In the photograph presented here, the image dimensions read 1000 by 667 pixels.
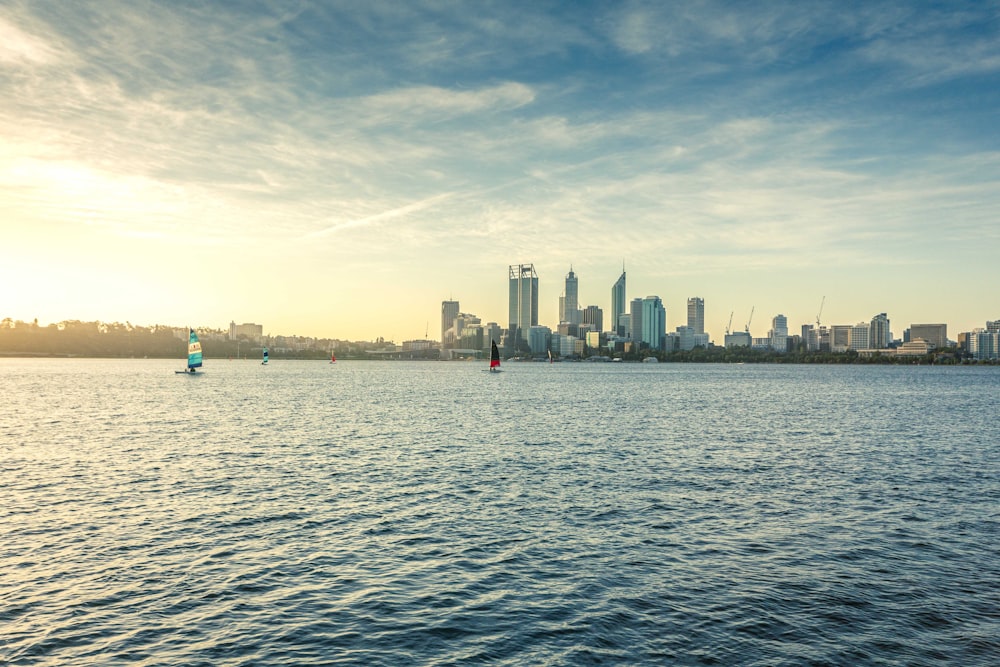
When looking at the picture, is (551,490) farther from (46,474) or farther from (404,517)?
(46,474)

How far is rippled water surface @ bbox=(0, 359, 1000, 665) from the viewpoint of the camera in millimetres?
22078

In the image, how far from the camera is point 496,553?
103ft

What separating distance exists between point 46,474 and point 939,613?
181 ft

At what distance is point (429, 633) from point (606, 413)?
8957 cm

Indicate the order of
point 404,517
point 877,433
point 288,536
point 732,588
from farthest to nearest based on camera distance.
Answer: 1. point 877,433
2. point 404,517
3. point 288,536
4. point 732,588

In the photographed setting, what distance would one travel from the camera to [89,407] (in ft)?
375

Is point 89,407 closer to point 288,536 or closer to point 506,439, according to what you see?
point 506,439

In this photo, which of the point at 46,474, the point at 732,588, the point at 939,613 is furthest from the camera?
the point at 46,474

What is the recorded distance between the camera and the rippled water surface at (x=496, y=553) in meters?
22.1

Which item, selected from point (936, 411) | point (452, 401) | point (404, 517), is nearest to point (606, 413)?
point (452, 401)

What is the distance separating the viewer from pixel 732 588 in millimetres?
26906

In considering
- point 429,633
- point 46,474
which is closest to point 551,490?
point 429,633

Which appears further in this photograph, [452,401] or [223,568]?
[452,401]

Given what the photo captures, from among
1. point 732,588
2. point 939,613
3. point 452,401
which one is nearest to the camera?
point 939,613
